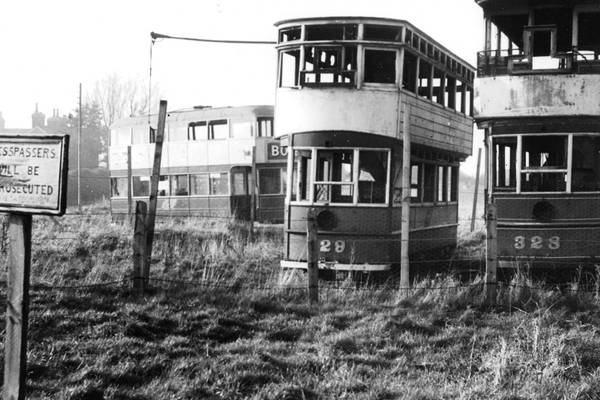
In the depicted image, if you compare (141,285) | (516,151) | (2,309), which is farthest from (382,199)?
(2,309)

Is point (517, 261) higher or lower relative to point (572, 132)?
lower

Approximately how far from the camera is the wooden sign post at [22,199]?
4.26 m

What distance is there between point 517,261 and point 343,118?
3990 mm

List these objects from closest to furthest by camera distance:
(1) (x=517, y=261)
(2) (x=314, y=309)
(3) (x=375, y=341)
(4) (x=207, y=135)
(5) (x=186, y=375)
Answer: (5) (x=186, y=375)
(3) (x=375, y=341)
(2) (x=314, y=309)
(1) (x=517, y=261)
(4) (x=207, y=135)

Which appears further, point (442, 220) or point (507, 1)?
point (442, 220)

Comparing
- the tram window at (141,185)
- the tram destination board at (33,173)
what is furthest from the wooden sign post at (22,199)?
the tram window at (141,185)

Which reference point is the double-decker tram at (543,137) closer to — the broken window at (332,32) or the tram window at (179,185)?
the broken window at (332,32)

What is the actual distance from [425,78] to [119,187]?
16.7 metres

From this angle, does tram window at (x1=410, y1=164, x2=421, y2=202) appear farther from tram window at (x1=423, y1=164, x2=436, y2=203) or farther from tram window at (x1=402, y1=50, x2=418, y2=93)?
tram window at (x1=402, y1=50, x2=418, y2=93)

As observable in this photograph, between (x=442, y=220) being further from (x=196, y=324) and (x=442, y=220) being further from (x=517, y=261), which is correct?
(x=196, y=324)

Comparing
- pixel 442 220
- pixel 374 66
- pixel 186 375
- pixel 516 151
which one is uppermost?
pixel 374 66

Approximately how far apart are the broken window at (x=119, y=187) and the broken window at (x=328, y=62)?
51.4 ft

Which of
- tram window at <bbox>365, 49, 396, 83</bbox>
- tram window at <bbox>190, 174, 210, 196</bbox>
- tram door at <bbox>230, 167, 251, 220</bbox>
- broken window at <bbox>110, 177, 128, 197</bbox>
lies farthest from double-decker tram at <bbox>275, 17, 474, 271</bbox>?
broken window at <bbox>110, 177, 128, 197</bbox>

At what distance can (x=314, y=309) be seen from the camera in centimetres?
863
